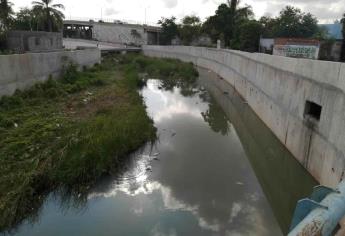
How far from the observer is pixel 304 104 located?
29.8 feet

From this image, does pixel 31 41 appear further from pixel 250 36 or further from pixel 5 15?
pixel 250 36

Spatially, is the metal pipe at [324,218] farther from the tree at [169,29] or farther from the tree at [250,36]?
the tree at [169,29]

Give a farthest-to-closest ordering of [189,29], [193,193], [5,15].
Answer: [189,29] < [5,15] < [193,193]

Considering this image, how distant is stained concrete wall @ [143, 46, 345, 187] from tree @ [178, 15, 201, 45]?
39351 mm

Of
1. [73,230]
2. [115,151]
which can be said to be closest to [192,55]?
[115,151]

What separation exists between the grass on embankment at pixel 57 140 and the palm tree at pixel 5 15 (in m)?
12.7

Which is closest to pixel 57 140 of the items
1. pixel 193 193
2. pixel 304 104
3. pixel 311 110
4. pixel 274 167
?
pixel 193 193

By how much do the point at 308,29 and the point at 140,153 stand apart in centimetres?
2662

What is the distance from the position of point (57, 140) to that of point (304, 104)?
7143mm

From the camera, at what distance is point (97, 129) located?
32.1 ft

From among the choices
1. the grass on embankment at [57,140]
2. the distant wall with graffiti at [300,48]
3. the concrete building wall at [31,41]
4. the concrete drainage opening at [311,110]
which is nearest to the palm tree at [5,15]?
the concrete building wall at [31,41]

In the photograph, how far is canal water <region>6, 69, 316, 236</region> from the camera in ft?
21.6

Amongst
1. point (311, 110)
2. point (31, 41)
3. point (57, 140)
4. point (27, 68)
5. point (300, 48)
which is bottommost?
point (57, 140)

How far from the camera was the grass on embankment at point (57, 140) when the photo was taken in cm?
683
